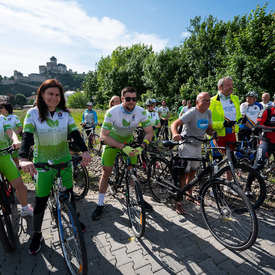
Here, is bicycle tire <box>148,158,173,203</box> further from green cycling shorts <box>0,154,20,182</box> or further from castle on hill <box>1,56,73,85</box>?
castle on hill <box>1,56,73,85</box>

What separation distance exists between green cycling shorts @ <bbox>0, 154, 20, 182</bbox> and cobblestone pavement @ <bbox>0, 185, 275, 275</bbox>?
1025 millimetres

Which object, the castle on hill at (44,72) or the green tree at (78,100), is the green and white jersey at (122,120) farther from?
the castle on hill at (44,72)

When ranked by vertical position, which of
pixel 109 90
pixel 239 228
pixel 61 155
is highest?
pixel 109 90

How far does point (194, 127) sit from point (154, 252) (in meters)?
2.23

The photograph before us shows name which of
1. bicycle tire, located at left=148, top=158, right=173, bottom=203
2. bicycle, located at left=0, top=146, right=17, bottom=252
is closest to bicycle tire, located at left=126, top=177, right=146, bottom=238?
bicycle tire, located at left=148, top=158, right=173, bottom=203

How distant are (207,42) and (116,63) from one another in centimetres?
2468

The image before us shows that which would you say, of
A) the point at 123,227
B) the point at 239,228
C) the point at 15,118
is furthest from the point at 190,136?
the point at 15,118

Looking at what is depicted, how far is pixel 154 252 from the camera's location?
8.83ft

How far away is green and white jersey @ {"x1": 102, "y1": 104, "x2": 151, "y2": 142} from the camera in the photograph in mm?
3256

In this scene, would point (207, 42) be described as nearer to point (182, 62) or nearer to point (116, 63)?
point (182, 62)

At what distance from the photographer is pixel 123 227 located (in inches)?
128

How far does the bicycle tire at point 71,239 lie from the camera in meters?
2.00

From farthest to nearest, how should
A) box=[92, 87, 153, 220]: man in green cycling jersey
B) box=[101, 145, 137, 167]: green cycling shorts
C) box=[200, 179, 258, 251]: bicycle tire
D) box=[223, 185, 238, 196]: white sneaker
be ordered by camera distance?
box=[101, 145, 137, 167]: green cycling shorts → box=[92, 87, 153, 220]: man in green cycling jersey → box=[200, 179, 258, 251]: bicycle tire → box=[223, 185, 238, 196]: white sneaker

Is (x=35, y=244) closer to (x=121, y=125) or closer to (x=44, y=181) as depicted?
(x=44, y=181)
